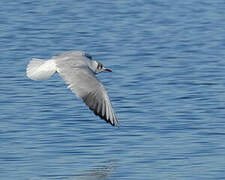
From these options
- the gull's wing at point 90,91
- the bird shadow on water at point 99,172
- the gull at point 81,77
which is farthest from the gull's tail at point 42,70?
the bird shadow on water at point 99,172

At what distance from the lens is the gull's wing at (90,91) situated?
28.0 feet

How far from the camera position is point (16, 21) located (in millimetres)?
19531

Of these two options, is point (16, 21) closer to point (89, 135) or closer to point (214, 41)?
point (214, 41)

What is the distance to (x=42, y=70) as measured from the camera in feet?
30.0

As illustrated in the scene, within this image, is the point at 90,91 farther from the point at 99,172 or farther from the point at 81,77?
the point at 99,172

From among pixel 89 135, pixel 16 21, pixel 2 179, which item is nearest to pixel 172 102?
pixel 89 135

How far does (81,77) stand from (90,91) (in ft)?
0.71

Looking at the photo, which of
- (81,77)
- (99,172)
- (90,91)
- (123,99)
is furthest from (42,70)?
(123,99)

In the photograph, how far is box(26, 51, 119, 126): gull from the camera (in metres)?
8.58

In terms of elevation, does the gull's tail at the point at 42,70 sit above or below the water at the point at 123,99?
above

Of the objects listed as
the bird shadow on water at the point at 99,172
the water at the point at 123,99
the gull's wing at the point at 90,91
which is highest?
the gull's wing at the point at 90,91

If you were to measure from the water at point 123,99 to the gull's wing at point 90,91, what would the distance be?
2.01ft

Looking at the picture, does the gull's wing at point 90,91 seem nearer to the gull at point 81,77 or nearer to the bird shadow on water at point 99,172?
the gull at point 81,77

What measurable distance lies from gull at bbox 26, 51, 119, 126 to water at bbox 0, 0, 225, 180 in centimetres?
64
